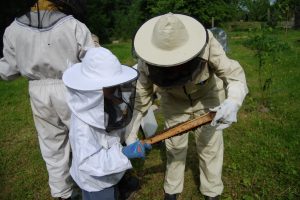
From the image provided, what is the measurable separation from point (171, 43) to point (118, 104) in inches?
24.7

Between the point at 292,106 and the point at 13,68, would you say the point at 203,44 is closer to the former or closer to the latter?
the point at 13,68

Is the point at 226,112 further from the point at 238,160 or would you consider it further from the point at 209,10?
the point at 209,10

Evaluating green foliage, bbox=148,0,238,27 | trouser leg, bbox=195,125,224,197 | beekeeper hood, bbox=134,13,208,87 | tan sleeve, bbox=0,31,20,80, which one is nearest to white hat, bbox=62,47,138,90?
beekeeper hood, bbox=134,13,208,87

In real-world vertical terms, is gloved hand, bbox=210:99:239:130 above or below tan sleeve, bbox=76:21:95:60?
below

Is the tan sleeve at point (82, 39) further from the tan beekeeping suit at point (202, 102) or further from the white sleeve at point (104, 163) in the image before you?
the white sleeve at point (104, 163)

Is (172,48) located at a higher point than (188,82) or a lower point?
higher

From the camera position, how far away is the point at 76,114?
2496mm

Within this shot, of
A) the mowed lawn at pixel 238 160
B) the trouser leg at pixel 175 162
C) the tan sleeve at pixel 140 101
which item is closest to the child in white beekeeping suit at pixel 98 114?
the tan sleeve at pixel 140 101

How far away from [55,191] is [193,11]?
20.2 metres

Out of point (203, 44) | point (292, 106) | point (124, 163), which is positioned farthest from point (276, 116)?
point (124, 163)

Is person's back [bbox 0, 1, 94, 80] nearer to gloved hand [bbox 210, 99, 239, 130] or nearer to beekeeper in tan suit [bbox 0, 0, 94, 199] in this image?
beekeeper in tan suit [bbox 0, 0, 94, 199]

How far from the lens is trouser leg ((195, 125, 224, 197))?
137 inches

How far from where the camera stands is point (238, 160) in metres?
4.36

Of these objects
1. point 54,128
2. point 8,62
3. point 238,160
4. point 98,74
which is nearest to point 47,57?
point 8,62
